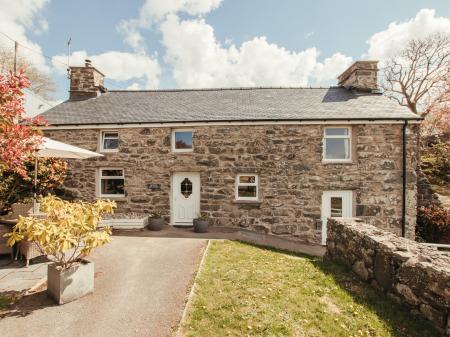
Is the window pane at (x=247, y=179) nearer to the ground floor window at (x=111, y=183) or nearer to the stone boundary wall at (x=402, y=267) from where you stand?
the stone boundary wall at (x=402, y=267)

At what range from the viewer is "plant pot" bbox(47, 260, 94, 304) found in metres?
4.29

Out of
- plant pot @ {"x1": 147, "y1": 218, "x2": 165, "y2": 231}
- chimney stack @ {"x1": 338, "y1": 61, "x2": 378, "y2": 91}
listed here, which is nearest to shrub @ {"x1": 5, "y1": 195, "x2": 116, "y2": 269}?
plant pot @ {"x1": 147, "y1": 218, "x2": 165, "y2": 231}

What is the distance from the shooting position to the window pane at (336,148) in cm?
1078

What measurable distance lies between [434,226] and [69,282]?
15.2 metres

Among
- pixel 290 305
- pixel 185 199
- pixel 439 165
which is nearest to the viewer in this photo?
pixel 290 305

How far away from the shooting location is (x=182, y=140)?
11.1m

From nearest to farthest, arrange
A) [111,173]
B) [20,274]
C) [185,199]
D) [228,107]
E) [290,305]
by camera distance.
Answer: [290,305] < [20,274] < [185,199] < [111,173] < [228,107]

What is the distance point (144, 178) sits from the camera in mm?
10938

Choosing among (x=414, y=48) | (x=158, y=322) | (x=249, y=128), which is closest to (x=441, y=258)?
(x=158, y=322)

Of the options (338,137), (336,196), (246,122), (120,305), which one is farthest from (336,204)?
(120,305)

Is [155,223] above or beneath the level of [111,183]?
beneath

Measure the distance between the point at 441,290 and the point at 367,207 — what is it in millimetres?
7355

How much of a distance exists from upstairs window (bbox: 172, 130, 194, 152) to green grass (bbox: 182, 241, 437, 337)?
20.3ft

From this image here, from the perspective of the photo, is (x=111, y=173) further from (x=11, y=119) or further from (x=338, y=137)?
(x=338, y=137)
